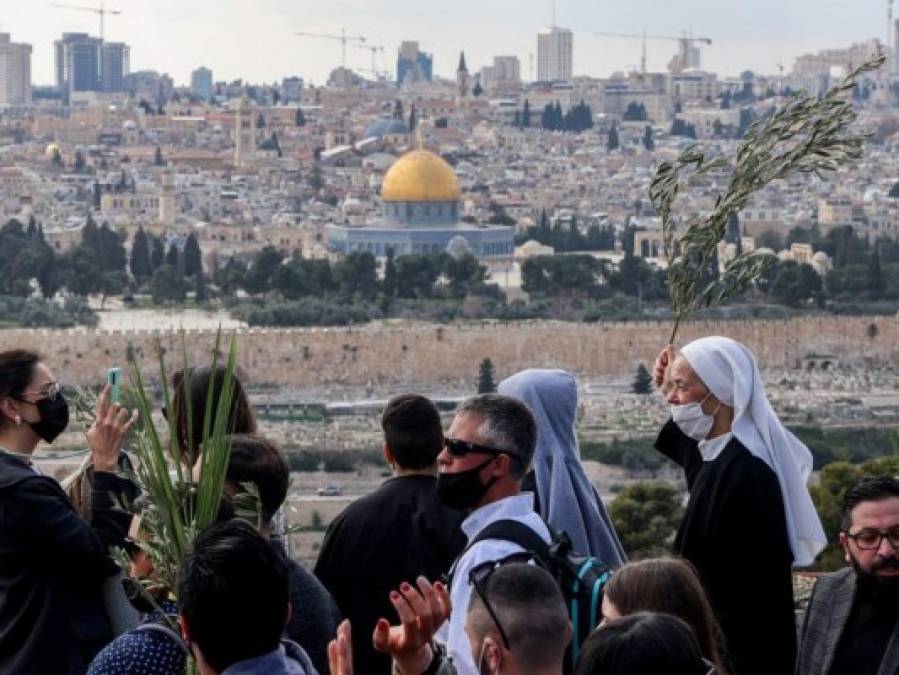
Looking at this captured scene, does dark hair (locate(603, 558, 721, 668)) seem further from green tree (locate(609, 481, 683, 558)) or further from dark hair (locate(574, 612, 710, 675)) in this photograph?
green tree (locate(609, 481, 683, 558))

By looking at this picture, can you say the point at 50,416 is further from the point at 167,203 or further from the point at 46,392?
the point at 167,203

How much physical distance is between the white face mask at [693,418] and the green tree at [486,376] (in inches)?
1139

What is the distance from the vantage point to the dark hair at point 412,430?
15.3 feet

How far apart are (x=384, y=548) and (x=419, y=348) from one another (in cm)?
3433

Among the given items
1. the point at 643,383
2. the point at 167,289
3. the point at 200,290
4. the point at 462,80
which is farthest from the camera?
the point at 462,80

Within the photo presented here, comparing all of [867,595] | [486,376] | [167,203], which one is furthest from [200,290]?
[867,595]

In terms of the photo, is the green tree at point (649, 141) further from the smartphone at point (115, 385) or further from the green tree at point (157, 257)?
the smartphone at point (115, 385)

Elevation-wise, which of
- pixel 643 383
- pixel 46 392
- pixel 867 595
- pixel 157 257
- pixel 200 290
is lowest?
pixel 643 383

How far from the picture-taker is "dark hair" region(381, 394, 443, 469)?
184 inches

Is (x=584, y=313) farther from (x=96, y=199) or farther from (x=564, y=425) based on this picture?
(x=564, y=425)

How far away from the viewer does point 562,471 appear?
4.61 m

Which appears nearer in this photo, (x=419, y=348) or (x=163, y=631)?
(x=163, y=631)

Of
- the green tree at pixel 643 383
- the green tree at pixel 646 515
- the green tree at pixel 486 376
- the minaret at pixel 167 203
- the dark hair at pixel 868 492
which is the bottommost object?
the green tree at pixel 643 383

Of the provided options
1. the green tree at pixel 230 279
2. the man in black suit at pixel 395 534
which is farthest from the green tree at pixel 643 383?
the man in black suit at pixel 395 534
